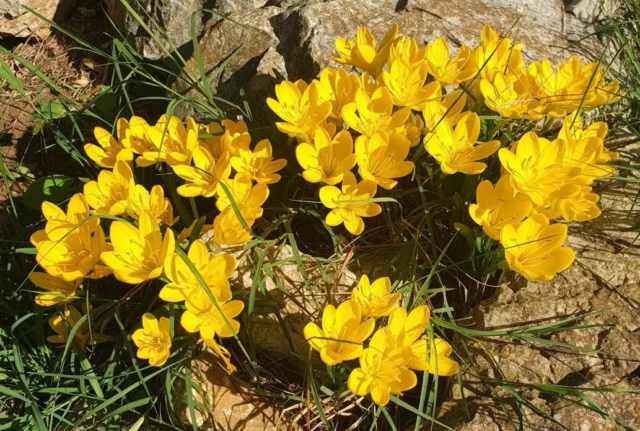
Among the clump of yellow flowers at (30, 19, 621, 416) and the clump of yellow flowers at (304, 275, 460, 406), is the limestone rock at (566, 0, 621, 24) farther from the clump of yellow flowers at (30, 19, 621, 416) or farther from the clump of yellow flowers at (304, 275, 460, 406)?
the clump of yellow flowers at (304, 275, 460, 406)

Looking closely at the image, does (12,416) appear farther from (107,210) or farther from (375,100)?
(375,100)

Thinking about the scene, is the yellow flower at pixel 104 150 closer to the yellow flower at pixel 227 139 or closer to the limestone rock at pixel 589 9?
the yellow flower at pixel 227 139

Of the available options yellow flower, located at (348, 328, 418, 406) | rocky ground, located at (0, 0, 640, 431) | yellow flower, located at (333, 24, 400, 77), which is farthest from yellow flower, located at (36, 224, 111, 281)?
yellow flower, located at (333, 24, 400, 77)

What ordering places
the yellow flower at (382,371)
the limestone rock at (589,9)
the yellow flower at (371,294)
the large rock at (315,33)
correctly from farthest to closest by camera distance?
the limestone rock at (589,9), the large rock at (315,33), the yellow flower at (371,294), the yellow flower at (382,371)

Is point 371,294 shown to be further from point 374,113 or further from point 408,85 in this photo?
point 408,85

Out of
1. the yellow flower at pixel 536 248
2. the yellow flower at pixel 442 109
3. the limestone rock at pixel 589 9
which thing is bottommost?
the yellow flower at pixel 536 248

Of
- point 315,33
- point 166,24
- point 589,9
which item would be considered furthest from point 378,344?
point 589,9

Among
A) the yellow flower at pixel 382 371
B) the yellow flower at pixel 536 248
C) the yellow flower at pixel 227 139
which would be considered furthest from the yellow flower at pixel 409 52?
the yellow flower at pixel 382 371
